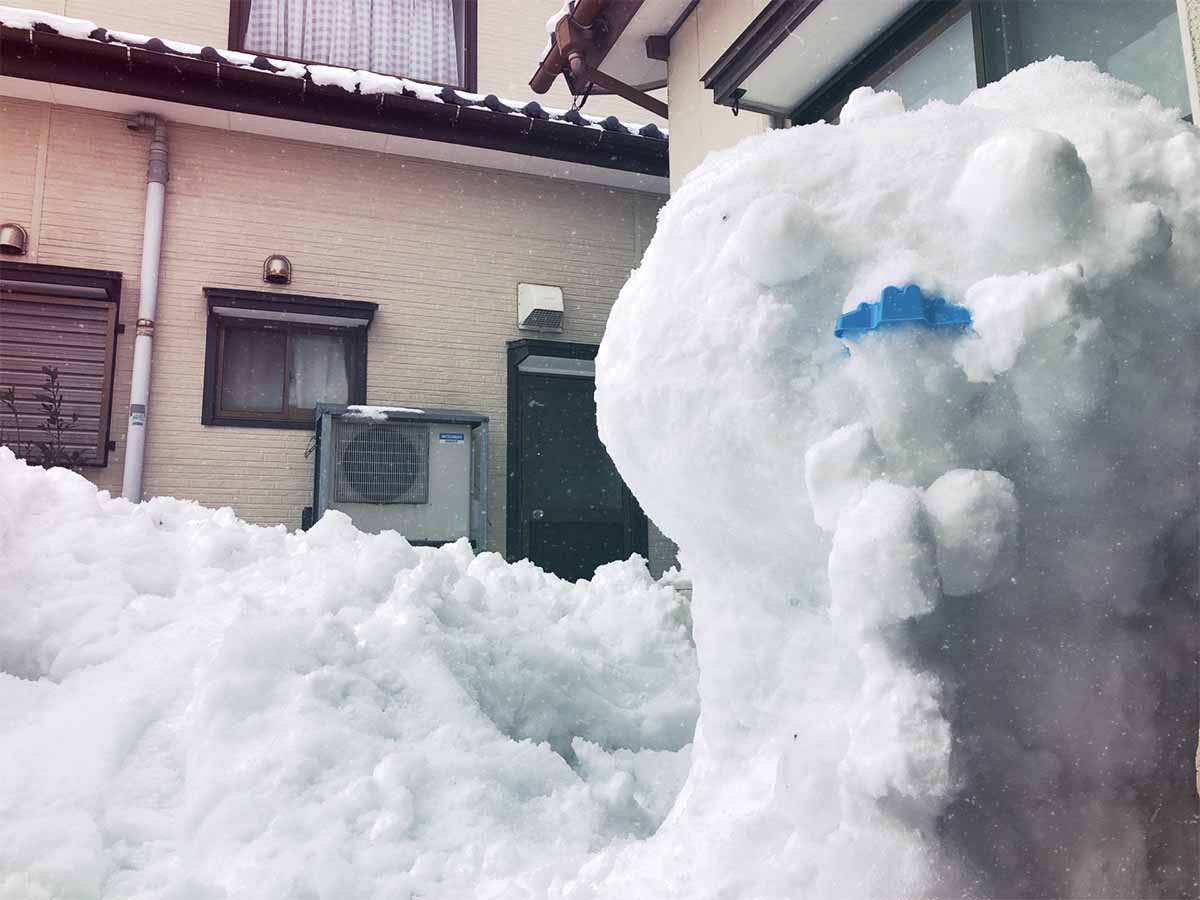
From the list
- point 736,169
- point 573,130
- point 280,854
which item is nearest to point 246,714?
point 280,854

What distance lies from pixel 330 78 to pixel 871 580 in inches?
289

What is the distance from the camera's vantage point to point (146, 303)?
22.4 feet

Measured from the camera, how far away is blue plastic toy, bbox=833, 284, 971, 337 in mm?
1084

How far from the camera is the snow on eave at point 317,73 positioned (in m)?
6.41

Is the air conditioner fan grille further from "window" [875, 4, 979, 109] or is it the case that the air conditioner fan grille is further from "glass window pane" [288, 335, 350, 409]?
"window" [875, 4, 979, 109]

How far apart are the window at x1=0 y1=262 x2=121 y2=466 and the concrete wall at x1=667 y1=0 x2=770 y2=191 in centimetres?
481

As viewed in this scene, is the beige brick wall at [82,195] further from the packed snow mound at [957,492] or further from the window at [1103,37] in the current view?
the packed snow mound at [957,492]

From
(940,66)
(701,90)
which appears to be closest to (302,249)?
(701,90)

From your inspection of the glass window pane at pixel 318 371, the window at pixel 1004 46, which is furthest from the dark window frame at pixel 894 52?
the glass window pane at pixel 318 371

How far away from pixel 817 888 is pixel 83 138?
8223 mm

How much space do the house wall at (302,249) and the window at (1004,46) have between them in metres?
3.60

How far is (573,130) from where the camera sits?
24.8ft

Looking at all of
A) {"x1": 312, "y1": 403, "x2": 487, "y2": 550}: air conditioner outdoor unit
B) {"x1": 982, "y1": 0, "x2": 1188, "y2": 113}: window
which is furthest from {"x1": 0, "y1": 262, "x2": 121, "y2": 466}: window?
{"x1": 982, "y1": 0, "x2": 1188, "y2": 113}: window

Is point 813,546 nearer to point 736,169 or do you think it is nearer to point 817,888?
point 817,888
